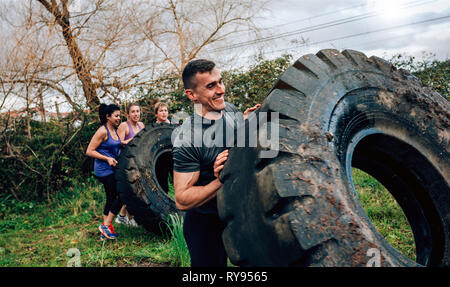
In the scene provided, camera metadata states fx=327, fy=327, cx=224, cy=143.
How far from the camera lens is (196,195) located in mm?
1936

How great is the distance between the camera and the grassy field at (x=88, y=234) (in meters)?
3.86

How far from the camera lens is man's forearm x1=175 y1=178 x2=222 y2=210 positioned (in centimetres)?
189

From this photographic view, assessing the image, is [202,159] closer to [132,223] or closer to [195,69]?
[195,69]

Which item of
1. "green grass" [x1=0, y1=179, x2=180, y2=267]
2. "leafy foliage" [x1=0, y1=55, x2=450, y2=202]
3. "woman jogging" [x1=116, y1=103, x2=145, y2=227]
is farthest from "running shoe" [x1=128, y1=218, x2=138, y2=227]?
"leafy foliage" [x1=0, y1=55, x2=450, y2=202]

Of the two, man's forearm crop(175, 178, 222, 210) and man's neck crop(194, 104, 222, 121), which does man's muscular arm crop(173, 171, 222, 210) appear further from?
man's neck crop(194, 104, 222, 121)

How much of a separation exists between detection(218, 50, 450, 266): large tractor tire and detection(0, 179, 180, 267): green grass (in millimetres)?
2452

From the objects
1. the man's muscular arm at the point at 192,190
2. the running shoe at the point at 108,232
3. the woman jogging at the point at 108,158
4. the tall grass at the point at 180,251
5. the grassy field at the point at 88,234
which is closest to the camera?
the man's muscular arm at the point at 192,190

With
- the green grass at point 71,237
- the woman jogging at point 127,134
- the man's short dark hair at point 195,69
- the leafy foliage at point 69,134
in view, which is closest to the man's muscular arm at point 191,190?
the man's short dark hair at point 195,69

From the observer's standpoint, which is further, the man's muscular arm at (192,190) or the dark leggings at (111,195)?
the dark leggings at (111,195)

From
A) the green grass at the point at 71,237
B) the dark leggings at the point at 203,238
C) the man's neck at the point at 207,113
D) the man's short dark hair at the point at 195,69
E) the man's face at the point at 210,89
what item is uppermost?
the man's short dark hair at the point at 195,69

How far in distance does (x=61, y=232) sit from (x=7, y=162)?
8.44ft

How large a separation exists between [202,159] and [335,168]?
867 mm

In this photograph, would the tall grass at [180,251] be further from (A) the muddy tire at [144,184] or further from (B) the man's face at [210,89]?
(B) the man's face at [210,89]
